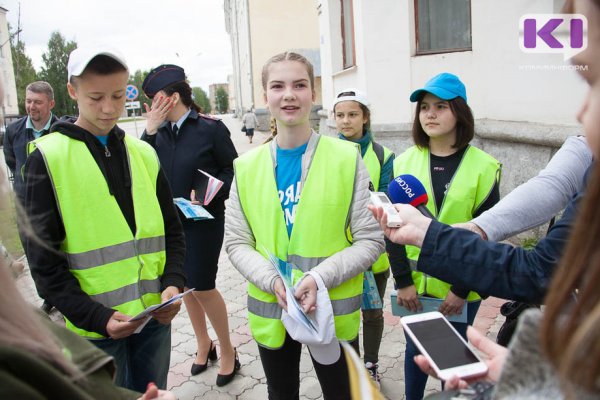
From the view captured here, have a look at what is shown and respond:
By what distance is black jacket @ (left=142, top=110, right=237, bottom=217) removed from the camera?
335 cm

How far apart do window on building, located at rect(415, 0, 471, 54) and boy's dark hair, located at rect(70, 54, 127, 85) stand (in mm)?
5553

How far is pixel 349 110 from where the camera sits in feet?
11.6

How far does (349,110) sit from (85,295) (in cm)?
230

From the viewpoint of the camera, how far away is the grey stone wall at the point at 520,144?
193 inches

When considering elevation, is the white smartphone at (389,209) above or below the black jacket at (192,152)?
below

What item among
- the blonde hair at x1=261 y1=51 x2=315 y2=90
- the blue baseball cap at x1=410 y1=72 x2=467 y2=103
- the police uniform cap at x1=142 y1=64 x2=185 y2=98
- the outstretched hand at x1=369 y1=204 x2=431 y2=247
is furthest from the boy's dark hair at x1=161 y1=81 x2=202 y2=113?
the outstretched hand at x1=369 y1=204 x2=431 y2=247

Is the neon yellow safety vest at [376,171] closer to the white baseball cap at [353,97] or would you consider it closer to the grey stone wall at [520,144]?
the white baseball cap at [353,97]

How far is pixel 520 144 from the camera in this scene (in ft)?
17.9

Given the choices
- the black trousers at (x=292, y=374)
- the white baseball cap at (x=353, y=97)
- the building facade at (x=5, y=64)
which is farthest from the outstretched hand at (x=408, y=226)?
the white baseball cap at (x=353, y=97)

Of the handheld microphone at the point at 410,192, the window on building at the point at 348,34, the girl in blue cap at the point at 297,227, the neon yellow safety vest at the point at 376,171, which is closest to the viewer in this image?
the handheld microphone at the point at 410,192

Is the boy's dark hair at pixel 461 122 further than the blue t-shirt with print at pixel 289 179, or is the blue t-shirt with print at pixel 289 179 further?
the boy's dark hair at pixel 461 122

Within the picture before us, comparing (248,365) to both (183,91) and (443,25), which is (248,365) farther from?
(443,25)

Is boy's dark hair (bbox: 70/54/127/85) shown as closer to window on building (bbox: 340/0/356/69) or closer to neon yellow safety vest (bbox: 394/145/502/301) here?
neon yellow safety vest (bbox: 394/145/502/301)

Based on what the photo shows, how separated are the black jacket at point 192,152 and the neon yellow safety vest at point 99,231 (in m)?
1.19
